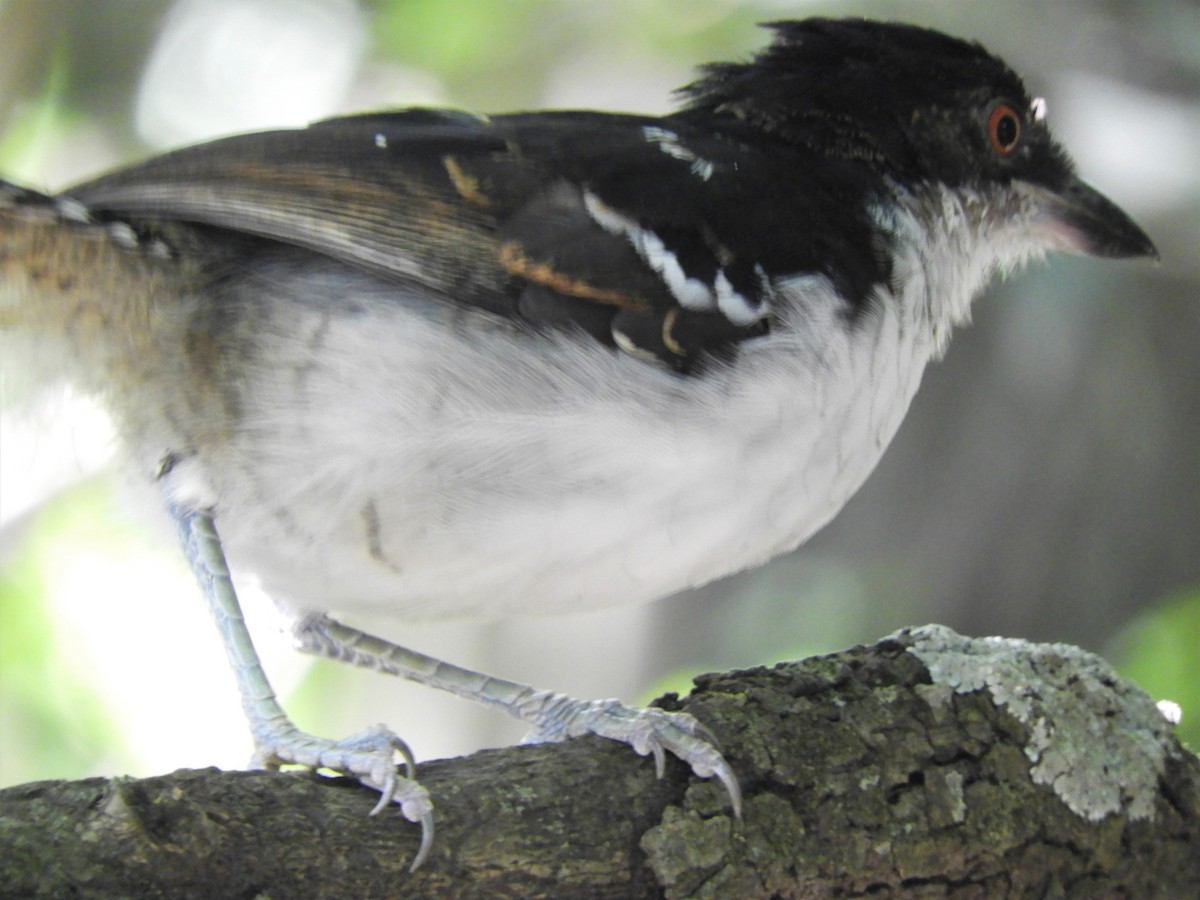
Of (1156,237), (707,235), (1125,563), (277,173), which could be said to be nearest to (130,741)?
(277,173)

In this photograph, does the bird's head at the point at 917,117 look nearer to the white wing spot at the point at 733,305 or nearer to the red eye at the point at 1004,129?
the red eye at the point at 1004,129

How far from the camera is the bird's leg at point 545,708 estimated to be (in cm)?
185

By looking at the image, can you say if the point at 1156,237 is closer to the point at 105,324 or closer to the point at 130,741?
the point at 105,324

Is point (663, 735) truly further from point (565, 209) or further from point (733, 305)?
point (565, 209)

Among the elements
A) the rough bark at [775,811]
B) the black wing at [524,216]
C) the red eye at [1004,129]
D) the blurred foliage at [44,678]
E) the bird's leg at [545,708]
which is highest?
the blurred foliage at [44,678]

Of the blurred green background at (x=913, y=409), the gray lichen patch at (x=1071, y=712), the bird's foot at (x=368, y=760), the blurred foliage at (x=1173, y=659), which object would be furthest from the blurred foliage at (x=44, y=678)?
the blurred foliage at (x=1173, y=659)

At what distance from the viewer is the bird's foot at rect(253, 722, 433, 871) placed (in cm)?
166

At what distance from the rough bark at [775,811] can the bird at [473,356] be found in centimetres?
11

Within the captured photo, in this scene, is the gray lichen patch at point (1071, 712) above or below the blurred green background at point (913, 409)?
below

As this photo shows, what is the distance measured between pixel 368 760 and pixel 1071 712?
113 centimetres

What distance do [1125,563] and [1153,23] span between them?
5.44 ft

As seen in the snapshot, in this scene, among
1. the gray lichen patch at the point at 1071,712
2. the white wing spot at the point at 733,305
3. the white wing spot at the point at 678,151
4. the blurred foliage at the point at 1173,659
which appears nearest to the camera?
the gray lichen patch at the point at 1071,712

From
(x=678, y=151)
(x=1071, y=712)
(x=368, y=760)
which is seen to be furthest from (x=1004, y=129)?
(x=368, y=760)

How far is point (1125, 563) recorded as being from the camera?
387cm
